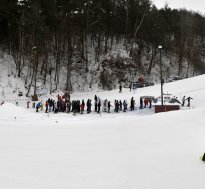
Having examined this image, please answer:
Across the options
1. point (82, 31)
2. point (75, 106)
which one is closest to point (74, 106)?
point (75, 106)

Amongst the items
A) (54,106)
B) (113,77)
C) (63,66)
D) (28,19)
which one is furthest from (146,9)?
(54,106)

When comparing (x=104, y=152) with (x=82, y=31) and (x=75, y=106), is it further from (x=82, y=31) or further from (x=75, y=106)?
(x=82, y=31)

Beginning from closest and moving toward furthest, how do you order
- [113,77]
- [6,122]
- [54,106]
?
[6,122], [54,106], [113,77]

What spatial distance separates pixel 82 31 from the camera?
49188 millimetres

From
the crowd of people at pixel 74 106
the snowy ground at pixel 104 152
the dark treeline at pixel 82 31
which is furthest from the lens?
the dark treeline at pixel 82 31

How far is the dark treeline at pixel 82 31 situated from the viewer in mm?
40875

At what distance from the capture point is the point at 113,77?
161 ft

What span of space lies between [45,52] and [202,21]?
4067 centimetres

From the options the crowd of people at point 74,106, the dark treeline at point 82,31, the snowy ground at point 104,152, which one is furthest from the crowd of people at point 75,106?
the dark treeline at point 82,31

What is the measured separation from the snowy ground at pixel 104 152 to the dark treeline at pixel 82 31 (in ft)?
71.1

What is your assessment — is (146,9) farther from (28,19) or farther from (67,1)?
(28,19)

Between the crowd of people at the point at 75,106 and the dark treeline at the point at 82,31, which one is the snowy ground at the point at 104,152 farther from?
the dark treeline at the point at 82,31

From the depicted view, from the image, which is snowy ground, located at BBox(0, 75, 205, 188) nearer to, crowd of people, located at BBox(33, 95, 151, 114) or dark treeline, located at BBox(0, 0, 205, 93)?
crowd of people, located at BBox(33, 95, 151, 114)

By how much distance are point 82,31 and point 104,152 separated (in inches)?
1505
